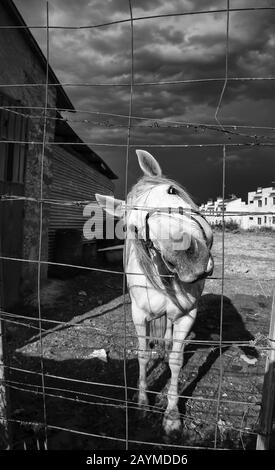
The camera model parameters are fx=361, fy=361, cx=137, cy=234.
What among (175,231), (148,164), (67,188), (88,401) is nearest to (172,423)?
(88,401)

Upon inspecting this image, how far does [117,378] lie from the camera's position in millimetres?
3662

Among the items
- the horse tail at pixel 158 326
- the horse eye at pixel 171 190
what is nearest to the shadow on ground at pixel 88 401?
the horse tail at pixel 158 326

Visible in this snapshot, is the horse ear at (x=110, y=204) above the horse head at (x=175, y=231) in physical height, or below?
above

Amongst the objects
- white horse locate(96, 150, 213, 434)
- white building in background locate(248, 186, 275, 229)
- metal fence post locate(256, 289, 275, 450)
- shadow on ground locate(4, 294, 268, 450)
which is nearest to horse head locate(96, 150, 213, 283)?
white horse locate(96, 150, 213, 434)

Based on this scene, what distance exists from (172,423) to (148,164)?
2037mm

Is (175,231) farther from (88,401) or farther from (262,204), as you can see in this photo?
(262,204)

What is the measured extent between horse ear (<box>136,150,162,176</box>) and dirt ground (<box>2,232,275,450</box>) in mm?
1147

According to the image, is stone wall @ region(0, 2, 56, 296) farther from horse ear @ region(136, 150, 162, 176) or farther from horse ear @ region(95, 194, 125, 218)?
horse ear @ region(95, 194, 125, 218)

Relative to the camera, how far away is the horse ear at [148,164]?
9.60 feet

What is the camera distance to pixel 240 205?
37812 mm

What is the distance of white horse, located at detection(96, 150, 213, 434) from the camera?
2.12 m

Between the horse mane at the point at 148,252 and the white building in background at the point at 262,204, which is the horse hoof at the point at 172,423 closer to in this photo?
the horse mane at the point at 148,252

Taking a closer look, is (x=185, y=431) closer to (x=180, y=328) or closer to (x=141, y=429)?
(x=141, y=429)

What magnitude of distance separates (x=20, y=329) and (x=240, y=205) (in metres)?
35.3
